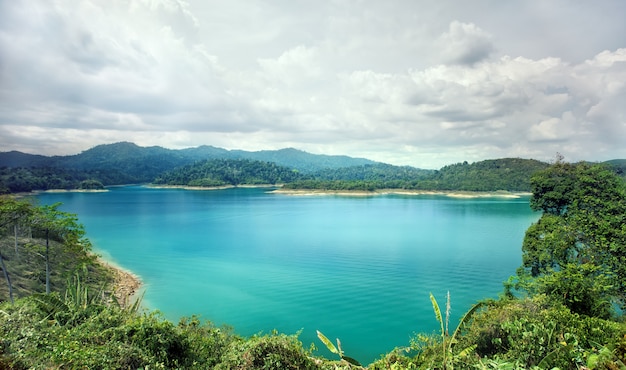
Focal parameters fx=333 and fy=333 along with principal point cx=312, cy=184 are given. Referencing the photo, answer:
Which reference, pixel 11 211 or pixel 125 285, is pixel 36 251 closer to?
pixel 11 211

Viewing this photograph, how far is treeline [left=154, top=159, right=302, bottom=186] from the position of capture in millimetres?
136688

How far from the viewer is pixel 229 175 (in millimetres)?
151375

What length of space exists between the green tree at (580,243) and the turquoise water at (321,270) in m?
3.35

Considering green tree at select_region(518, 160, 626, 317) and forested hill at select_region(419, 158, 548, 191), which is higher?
forested hill at select_region(419, 158, 548, 191)

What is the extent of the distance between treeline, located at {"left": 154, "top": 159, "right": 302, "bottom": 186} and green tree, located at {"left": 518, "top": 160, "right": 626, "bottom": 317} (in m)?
117

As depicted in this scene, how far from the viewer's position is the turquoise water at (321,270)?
15.3 m

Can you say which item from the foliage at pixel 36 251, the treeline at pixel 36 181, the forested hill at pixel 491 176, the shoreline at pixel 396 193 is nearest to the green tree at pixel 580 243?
the foliage at pixel 36 251

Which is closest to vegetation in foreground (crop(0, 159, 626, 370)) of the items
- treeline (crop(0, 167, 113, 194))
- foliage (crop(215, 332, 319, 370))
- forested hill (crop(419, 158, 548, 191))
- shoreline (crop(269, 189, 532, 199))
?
foliage (crop(215, 332, 319, 370))

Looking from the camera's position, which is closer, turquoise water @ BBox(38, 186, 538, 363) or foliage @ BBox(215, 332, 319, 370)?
foliage @ BBox(215, 332, 319, 370)

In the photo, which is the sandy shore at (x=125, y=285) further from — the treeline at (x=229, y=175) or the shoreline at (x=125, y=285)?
the treeline at (x=229, y=175)

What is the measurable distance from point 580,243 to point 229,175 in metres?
144

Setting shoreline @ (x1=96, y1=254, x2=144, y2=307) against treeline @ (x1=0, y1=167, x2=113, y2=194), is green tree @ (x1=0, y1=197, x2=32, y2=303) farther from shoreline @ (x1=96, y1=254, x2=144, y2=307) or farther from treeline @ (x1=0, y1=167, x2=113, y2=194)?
treeline @ (x1=0, y1=167, x2=113, y2=194)

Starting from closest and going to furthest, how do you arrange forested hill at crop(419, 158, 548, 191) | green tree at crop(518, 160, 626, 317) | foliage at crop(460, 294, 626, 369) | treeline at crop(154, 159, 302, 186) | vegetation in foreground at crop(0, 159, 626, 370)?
1. vegetation in foreground at crop(0, 159, 626, 370)
2. foliage at crop(460, 294, 626, 369)
3. green tree at crop(518, 160, 626, 317)
4. forested hill at crop(419, 158, 548, 191)
5. treeline at crop(154, 159, 302, 186)

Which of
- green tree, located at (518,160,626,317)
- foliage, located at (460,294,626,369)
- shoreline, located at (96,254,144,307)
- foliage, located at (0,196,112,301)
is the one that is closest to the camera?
foliage, located at (460,294,626,369)
